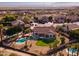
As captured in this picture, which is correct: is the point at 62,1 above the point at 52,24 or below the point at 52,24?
above

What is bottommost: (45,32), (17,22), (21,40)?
(21,40)

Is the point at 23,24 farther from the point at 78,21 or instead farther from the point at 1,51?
the point at 78,21

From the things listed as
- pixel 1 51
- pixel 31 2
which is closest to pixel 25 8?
pixel 31 2

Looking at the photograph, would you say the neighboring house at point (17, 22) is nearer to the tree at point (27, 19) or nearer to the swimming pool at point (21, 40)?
the tree at point (27, 19)

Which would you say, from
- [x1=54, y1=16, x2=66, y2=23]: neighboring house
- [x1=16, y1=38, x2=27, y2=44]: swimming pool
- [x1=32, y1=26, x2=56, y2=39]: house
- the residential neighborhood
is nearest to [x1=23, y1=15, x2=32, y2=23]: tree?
the residential neighborhood

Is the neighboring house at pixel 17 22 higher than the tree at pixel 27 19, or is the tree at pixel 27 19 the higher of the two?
the tree at pixel 27 19

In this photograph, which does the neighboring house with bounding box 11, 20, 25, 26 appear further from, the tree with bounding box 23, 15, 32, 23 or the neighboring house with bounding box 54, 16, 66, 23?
the neighboring house with bounding box 54, 16, 66, 23

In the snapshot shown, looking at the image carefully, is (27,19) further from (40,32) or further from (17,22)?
(40,32)

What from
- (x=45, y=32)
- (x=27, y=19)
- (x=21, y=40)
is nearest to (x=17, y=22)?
(x=27, y=19)

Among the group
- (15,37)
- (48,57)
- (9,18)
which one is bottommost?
→ (48,57)

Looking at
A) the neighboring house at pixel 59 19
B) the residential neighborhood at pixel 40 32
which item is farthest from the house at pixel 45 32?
the neighboring house at pixel 59 19
